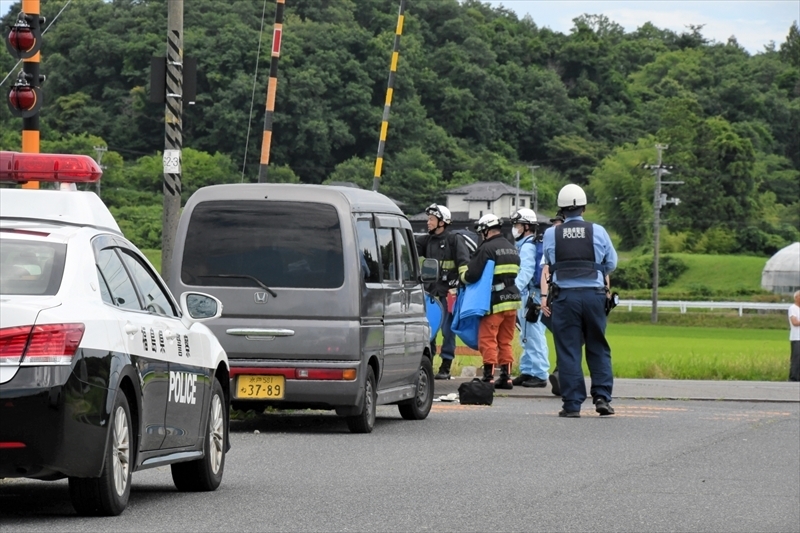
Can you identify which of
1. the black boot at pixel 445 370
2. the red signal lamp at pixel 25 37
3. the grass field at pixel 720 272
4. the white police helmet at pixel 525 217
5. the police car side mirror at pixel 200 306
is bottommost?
the grass field at pixel 720 272

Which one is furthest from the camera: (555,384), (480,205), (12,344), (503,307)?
(480,205)

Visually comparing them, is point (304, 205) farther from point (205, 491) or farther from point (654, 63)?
point (654, 63)

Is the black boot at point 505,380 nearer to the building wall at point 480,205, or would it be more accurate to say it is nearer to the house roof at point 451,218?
the house roof at point 451,218

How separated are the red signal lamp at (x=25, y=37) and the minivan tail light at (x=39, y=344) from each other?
887cm

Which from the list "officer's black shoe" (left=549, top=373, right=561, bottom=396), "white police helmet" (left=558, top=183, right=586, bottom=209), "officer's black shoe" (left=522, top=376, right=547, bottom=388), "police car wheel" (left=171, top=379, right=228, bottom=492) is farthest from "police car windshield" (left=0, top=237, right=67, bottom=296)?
"officer's black shoe" (left=522, top=376, right=547, bottom=388)

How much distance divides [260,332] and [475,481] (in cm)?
334

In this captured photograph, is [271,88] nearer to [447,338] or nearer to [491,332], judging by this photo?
[447,338]

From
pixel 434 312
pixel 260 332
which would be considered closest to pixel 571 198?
pixel 434 312

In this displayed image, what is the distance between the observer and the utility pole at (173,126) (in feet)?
58.7

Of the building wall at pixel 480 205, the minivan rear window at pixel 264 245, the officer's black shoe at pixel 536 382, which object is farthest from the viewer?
the building wall at pixel 480 205

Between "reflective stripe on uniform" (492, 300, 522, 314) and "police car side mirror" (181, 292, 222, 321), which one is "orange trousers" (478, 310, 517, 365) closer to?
"reflective stripe on uniform" (492, 300, 522, 314)

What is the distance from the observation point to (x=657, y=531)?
7.99 m

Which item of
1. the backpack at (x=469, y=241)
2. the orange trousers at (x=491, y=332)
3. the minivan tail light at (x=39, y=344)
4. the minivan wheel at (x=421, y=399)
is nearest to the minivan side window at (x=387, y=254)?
the minivan wheel at (x=421, y=399)

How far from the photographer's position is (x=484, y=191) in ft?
432
